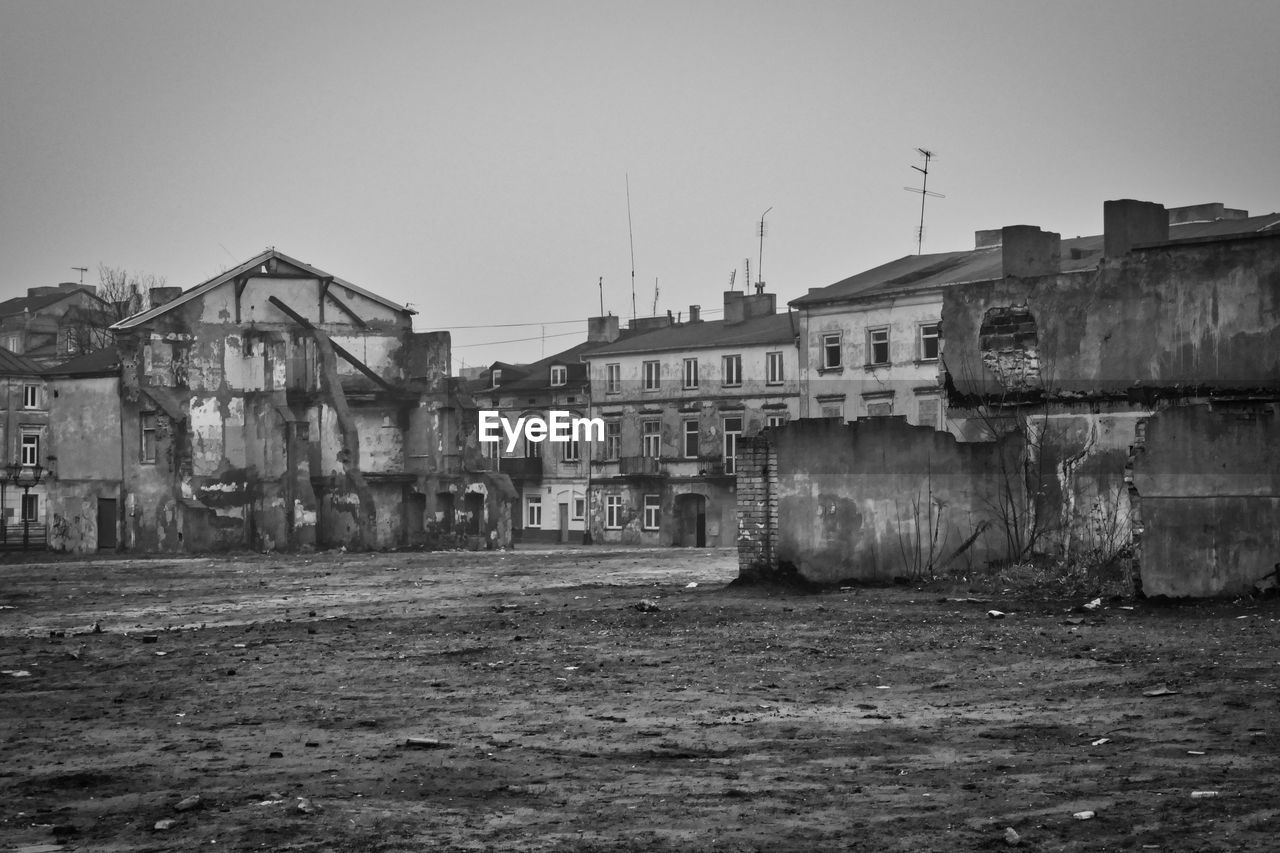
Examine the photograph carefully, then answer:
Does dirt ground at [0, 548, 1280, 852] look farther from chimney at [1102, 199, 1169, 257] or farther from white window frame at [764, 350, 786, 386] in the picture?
white window frame at [764, 350, 786, 386]

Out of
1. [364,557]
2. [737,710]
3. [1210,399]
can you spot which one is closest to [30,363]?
[364,557]

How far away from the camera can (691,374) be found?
6212cm

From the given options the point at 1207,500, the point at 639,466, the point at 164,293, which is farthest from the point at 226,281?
the point at 1207,500

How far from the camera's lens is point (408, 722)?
12.7 meters

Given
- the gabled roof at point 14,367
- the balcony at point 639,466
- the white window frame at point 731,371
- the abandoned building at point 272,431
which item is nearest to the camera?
the abandoned building at point 272,431

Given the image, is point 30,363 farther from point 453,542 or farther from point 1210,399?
point 1210,399

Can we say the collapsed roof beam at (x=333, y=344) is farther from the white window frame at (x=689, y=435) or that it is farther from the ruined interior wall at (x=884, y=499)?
the ruined interior wall at (x=884, y=499)

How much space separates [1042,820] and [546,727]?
4.80 m

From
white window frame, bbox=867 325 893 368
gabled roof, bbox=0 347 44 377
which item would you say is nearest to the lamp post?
gabled roof, bbox=0 347 44 377

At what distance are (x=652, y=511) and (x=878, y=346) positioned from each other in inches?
570

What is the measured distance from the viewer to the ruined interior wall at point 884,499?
24375 millimetres

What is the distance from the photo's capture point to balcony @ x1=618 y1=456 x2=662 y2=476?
62.2m

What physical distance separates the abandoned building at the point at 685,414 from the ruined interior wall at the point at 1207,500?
37.5 metres

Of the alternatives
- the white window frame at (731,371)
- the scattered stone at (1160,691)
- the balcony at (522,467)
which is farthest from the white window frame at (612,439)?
the scattered stone at (1160,691)
